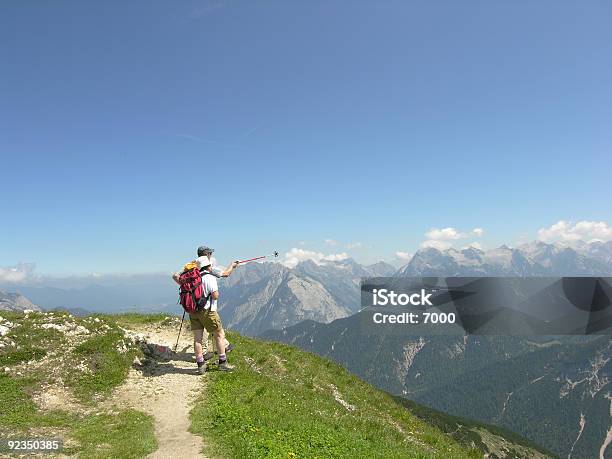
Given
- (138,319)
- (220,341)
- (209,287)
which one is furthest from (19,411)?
(138,319)

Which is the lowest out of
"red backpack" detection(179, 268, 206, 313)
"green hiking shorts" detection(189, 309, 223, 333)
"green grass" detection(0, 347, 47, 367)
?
"green grass" detection(0, 347, 47, 367)

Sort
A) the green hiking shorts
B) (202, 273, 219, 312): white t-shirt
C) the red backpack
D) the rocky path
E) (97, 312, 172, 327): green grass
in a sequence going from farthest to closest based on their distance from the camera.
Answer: (97, 312, 172, 327): green grass, the green hiking shorts, (202, 273, 219, 312): white t-shirt, the red backpack, the rocky path

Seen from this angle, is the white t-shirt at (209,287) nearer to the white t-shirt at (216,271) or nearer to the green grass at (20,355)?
the white t-shirt at (216,271)

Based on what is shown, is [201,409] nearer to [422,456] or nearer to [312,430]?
[312,430]

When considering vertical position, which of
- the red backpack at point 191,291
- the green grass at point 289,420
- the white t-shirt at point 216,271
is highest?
the white t-shirt at point 216,271

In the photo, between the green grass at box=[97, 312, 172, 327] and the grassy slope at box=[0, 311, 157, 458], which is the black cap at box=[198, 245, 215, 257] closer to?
the grassy slope at box=[0, 311, 157, 458]

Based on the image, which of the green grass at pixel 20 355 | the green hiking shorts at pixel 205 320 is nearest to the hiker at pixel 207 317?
the green hiking shorts at pixel 205 320

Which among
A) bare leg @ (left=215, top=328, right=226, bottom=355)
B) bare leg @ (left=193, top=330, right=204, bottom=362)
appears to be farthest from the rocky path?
bare leg @ (left=215, top=328, right=226, bottom=355)

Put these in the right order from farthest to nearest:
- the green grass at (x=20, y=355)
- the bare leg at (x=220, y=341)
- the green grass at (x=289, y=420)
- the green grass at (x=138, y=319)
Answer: the green grass at (x=138, y=319)
the bare leg at (x=220, y=341)
the green grass at (x=20, y=355)
the green grass at (x=289, y=420)

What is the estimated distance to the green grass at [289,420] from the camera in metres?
12.0

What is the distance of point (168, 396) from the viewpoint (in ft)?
51.4

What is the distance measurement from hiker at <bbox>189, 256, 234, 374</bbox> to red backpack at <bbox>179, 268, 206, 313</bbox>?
0.20m

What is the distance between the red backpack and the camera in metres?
17.0

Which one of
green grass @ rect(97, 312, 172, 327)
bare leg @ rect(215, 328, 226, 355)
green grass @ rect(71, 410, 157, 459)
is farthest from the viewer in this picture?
green grass @ rect(97, 312, 172, 327)
